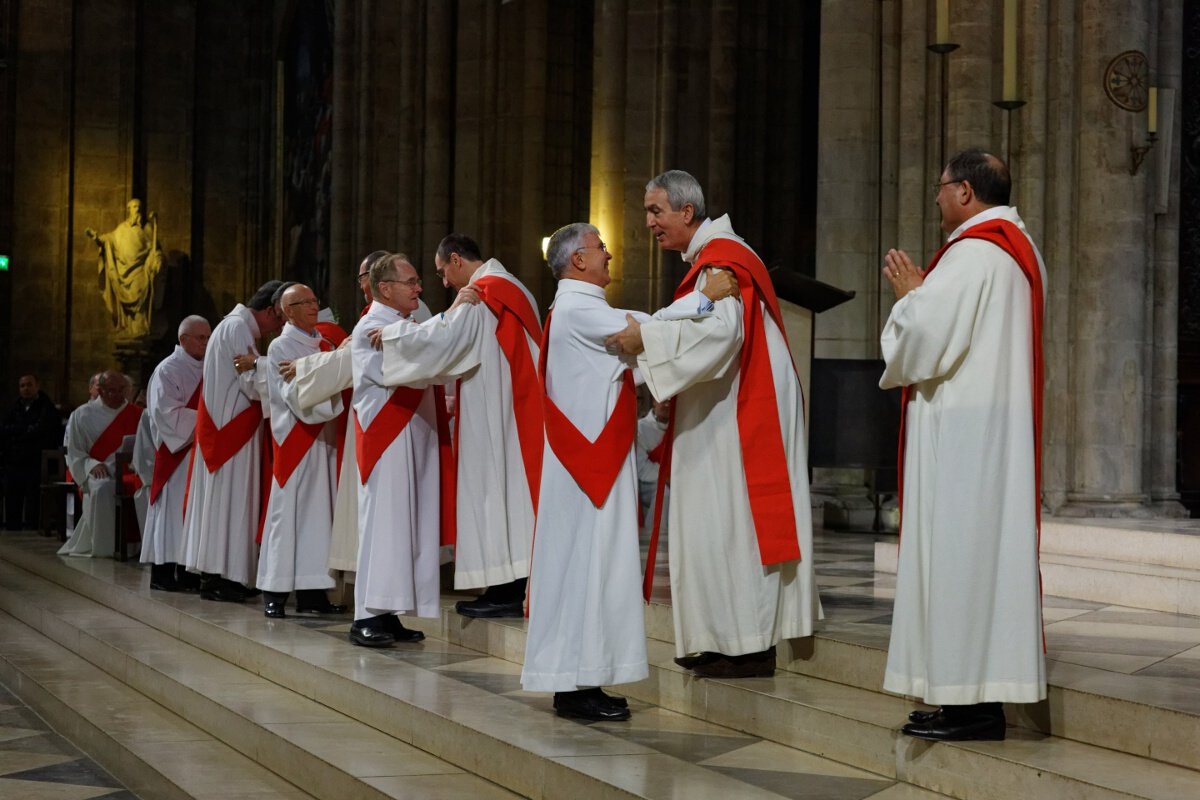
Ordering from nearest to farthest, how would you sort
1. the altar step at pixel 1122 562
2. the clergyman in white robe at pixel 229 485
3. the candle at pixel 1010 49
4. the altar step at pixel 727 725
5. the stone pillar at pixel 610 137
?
the altar step at pixel 727 725
the altar step at pixel 1122 562
the candle at pixel 1010 49
the clergyman in white robe at pixel 229 485
the stone pillar at pixel 610 137

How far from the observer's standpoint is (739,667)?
18.1ft

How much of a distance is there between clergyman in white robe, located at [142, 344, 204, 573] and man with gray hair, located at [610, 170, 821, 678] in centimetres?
513

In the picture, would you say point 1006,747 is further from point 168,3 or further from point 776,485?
point 168,3

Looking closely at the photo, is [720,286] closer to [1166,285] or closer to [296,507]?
[296,507]

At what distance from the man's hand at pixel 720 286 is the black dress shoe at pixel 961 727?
1560mm

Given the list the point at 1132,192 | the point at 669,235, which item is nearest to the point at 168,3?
the point at 1132,192

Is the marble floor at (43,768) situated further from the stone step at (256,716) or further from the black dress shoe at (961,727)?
the black dress shoe at (961,727)

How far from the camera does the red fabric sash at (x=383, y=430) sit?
278 inches

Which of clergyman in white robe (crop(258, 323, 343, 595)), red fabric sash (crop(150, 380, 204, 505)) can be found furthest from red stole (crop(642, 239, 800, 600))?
red fabric sash (crop(150, 380, 204, 505))

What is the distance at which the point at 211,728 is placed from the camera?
6.69 metres

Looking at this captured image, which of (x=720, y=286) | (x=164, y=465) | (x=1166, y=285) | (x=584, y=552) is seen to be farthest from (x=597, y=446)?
(x=164, y=465)

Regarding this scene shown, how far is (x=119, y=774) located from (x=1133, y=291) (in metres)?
6.16

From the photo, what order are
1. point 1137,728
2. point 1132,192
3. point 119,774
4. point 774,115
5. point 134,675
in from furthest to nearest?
point 774,115 < point 1132,192 < point 134,675 < point 119,774 < point 1137,728

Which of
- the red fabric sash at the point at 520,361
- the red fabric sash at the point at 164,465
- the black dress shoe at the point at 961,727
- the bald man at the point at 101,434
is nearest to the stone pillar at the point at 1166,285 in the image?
the red fabric sash at the point at 520,361
